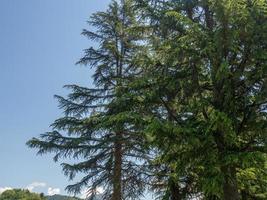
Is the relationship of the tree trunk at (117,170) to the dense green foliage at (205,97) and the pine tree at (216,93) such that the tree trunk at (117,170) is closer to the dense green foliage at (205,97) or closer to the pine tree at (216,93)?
the dense green foliage at (205,97)

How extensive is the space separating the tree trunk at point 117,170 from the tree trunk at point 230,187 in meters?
7.07

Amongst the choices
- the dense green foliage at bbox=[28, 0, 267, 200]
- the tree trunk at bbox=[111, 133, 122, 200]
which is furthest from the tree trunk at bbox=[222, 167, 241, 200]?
the tree trunk at bbox=[111, 133, 122, 200]

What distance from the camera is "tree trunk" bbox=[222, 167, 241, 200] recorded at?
33.1ft

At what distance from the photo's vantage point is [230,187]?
33.5ft

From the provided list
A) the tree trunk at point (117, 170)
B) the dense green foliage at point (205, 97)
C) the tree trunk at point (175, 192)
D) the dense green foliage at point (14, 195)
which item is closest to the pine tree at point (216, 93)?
the dense green foliage at point (205, 97)

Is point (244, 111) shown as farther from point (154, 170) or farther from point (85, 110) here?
point (85, 110)

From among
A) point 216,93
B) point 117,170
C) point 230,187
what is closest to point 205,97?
point 216,93

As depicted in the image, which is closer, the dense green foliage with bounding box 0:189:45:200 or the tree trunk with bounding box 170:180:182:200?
the tree trunk with bounding box 170:180:182:200

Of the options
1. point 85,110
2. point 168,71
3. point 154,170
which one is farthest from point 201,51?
point 85,110

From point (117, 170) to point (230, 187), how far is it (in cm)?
765

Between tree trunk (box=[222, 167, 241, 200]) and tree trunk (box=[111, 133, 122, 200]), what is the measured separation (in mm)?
7068

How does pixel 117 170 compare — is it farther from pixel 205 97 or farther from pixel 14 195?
pixel 14 195

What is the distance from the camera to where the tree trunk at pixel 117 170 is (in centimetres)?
1666

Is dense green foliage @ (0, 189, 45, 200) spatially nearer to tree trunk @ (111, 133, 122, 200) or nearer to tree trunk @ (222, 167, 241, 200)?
tree trunk @ (111, 133, 122, 200)
